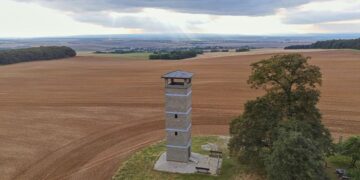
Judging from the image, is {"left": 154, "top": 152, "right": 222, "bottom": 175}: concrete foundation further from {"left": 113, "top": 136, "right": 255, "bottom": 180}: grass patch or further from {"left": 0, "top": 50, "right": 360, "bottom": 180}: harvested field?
{"left": 0, "top": 50, "right": 360, "bottom": 180}: harvested field

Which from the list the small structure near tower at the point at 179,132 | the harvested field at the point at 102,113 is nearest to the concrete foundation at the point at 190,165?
the small structure near tower at the point at 179,132

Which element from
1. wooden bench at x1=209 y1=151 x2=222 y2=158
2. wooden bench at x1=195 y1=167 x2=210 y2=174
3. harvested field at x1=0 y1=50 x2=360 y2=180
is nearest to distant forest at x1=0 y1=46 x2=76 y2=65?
harvested field at x1=0 y1=50 x2=360 y2=180

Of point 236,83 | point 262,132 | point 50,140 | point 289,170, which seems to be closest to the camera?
point 289,170

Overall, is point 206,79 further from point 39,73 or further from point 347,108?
point 39,73

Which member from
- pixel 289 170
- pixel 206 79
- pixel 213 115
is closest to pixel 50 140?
pixel 213 115

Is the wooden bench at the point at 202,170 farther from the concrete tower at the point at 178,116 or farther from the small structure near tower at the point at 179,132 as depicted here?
the concrete tower at the point at 178,116

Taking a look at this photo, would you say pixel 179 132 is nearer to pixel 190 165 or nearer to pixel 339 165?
pixel 190 165

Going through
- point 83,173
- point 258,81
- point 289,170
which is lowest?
point 83,173
